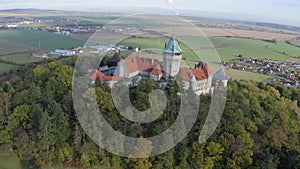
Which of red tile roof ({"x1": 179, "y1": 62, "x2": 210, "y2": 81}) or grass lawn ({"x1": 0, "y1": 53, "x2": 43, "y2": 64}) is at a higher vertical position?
red tile roof ({"x1": 179, "y1": 62, "x2": 210, "y2": 81})

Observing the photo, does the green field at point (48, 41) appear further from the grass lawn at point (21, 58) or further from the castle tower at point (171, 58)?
the castle tower at point (171, 58)

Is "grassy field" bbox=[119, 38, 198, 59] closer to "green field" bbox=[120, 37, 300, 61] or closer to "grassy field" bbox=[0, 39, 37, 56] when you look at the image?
"green field" bbox=[120, 37, 300, 61]

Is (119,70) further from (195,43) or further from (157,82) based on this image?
(195,43)

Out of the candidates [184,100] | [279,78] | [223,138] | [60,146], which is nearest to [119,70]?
[184,100]

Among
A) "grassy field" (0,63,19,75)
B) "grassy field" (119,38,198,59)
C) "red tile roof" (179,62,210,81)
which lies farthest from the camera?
"grassy field" (119,38,198,59)

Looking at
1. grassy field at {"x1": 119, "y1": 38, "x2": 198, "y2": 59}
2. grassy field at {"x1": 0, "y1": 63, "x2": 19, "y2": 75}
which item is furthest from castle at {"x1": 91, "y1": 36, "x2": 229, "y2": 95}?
grassy field at {"x1": 119, "y1": 38, "x2": 198, "y2": 59}

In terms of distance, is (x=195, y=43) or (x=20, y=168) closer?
(x=20, y=168)

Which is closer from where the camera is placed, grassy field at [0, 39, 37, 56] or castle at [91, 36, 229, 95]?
castle at [91, 36, 229, 95]
